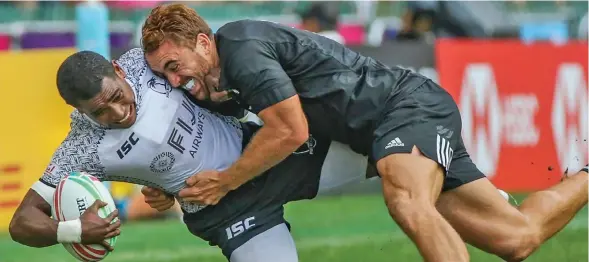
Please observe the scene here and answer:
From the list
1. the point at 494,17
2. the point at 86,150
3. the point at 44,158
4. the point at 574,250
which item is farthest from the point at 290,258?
the point at 494,17

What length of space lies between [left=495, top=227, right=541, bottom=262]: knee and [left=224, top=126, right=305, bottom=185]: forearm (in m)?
1.46

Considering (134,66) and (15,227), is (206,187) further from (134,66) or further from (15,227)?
(15,227)

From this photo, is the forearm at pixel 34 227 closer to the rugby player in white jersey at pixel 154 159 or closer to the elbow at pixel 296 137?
the rugby player in white jersey at pixel 154 159

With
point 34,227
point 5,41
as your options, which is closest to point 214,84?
point 34,227

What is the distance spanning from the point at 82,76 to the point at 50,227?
0.76 m

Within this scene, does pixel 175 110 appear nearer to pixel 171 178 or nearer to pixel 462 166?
pixel 171 178

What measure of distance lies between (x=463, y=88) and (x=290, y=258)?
6789mm

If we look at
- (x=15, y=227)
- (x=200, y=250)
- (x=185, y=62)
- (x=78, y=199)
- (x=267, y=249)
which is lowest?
(x=200, y=250)

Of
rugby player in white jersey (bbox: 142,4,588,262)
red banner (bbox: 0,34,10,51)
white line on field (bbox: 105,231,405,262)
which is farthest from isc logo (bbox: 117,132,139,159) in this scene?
red banner (bbox: 0,34,10,51)

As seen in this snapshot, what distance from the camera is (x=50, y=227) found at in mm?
5660

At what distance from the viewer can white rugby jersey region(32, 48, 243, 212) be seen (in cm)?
591

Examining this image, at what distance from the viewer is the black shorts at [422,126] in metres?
5.80

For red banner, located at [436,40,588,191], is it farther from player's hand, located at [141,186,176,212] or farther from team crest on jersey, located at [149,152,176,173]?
team crest on jersey, located at [149,152,176,173]

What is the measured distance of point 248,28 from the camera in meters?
5.97
